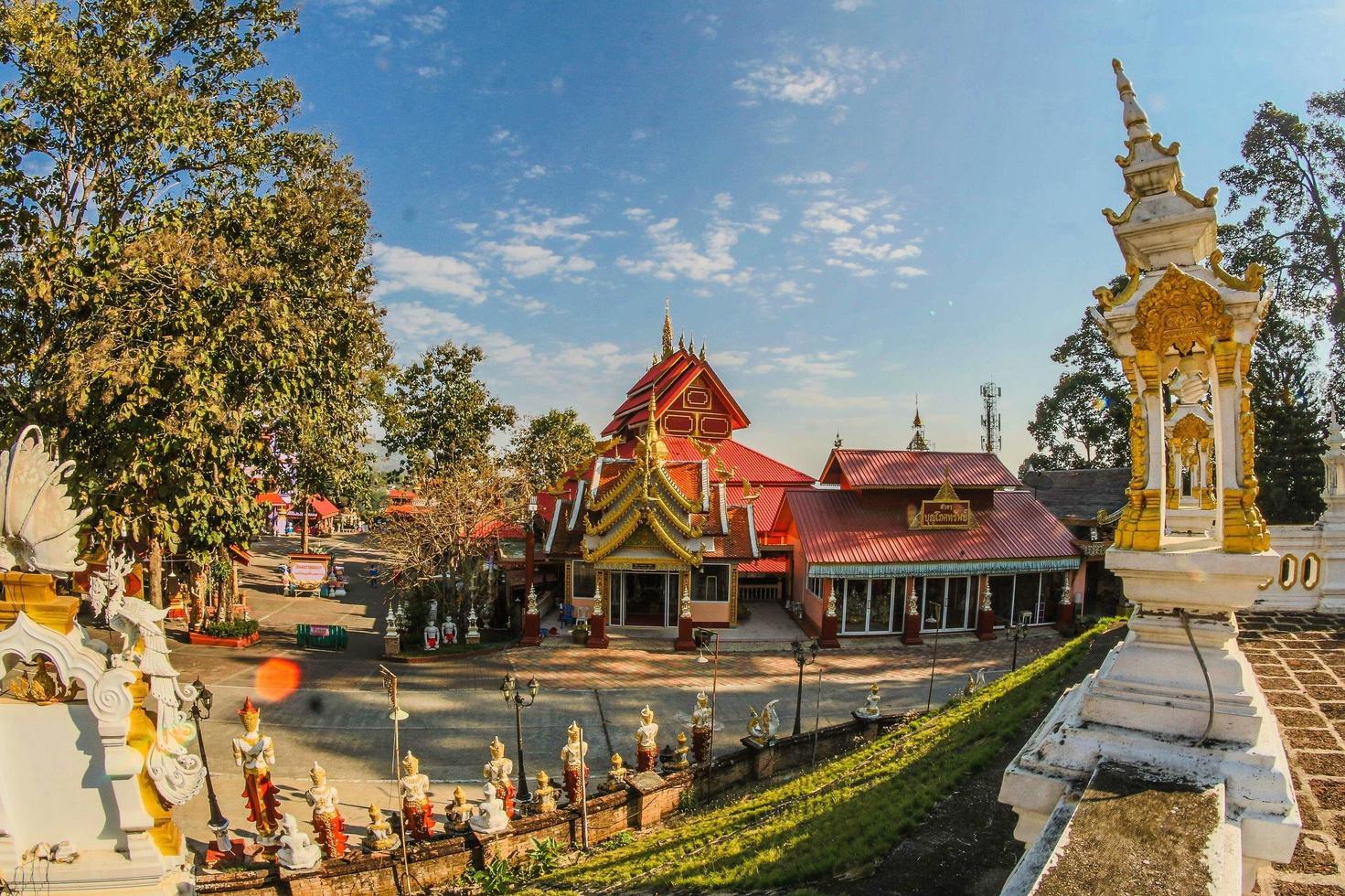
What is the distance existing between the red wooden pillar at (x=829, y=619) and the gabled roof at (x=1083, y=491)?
1250cm

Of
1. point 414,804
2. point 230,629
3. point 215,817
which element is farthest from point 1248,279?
point 230,629

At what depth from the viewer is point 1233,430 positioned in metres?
3.91

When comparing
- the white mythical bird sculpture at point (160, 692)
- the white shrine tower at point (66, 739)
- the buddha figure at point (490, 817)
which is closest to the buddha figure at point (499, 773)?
the buddha figure at point (490, 817)

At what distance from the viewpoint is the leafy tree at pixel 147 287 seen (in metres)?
11.9

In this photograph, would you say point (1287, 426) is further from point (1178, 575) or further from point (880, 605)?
point (1178, 575)

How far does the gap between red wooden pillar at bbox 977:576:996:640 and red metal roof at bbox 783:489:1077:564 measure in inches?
37.7

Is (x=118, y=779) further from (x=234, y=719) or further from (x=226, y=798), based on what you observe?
(x=234, y=719)

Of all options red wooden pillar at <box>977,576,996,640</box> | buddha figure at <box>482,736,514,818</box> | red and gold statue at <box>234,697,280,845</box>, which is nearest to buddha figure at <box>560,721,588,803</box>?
buddha figure at <box>482,736,514,818</box>

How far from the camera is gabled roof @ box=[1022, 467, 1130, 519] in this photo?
27.5m

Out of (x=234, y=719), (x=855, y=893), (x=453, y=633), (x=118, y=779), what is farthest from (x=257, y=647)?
(x=855, y=893)

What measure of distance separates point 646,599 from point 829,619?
18.5ft

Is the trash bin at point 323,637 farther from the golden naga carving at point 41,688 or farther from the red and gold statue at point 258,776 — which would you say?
the golden naga carving at point 41,688

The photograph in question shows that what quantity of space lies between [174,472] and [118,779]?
29.8 ft

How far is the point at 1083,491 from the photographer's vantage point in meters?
29.0
